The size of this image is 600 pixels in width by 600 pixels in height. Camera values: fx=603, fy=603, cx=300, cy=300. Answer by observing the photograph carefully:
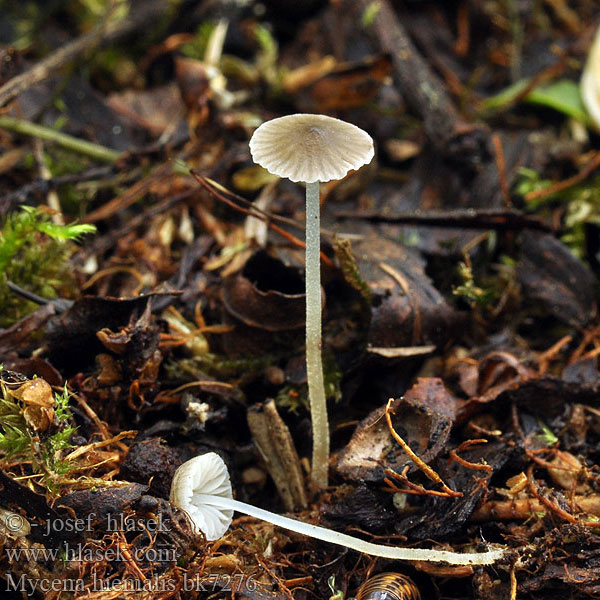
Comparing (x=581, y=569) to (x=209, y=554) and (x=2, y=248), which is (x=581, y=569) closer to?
(x=209, y=554)

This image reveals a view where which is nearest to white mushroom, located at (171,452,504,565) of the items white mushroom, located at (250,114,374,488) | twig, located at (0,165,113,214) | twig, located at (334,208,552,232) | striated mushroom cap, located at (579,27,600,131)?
white mushroom, located at (250,114,374,488)

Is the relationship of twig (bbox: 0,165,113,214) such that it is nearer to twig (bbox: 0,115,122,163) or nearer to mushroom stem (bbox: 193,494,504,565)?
twig (bbox: 0,115,122,163)

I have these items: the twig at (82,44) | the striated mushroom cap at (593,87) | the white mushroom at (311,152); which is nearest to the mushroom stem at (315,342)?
the white mushroom at (311,152)

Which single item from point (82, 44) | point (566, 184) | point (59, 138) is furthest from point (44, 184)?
point (566, 184)

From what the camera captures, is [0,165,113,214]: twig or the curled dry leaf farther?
[0,165,113,214]: twig

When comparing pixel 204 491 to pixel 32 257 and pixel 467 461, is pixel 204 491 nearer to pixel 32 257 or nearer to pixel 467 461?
pixel 467 461
